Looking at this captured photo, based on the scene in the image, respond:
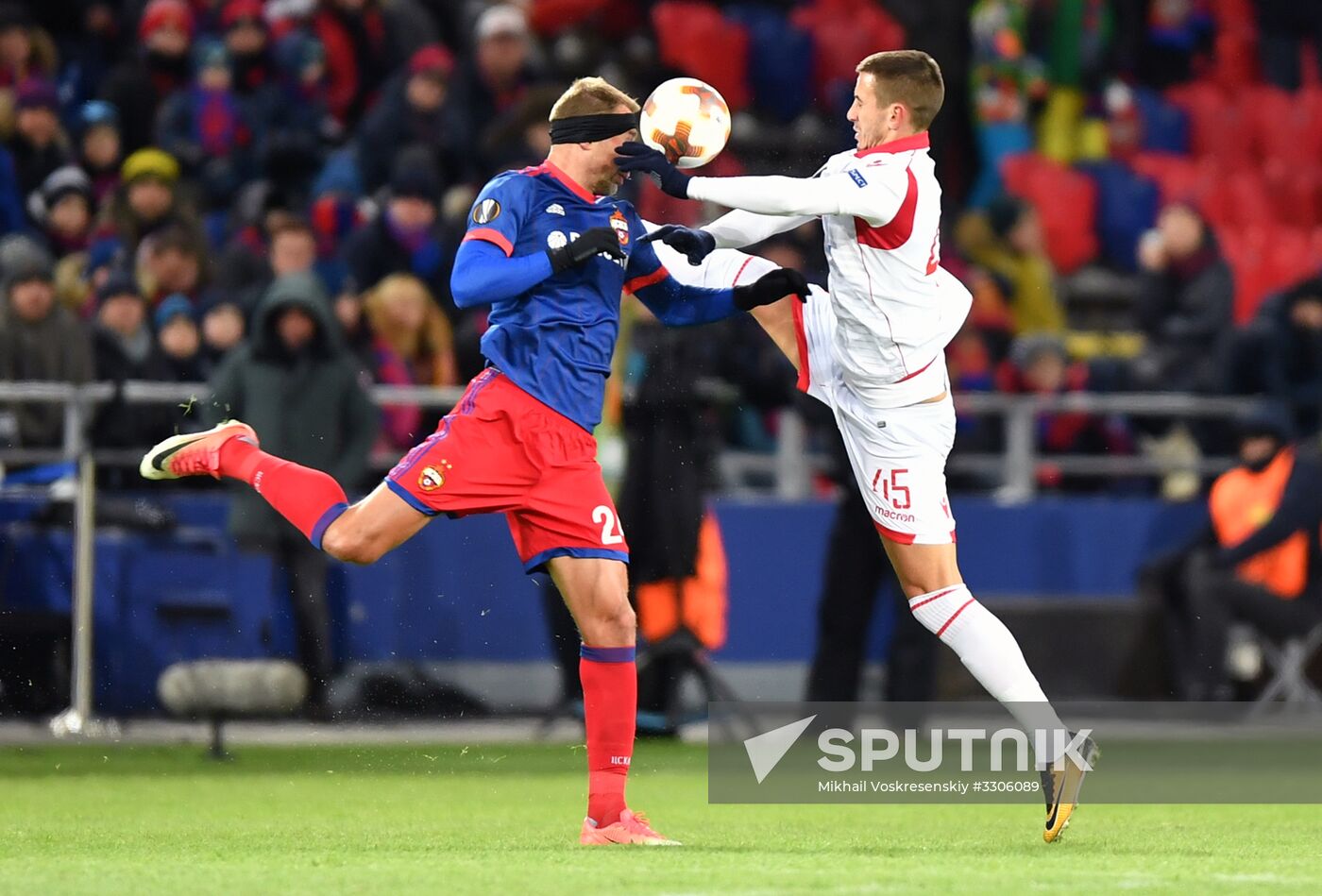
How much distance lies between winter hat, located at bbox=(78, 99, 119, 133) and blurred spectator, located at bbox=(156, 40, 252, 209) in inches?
11.2

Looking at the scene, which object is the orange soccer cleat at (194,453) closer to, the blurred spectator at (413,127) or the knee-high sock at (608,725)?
the knee-high sock at (608,725)

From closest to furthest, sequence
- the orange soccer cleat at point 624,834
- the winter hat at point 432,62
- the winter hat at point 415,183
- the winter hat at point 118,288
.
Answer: the orange soccer cleat at point 624,834 < the winter hat at point 118,288 < the winter hat at point 415,183 < the winter hat at point 432,62

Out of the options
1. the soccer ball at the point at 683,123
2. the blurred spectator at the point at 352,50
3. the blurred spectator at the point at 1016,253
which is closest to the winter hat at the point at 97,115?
the blurred spectator at the point at 352,50

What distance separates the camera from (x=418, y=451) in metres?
6.84

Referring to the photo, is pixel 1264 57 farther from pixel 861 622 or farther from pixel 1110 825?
pixel 1110 825

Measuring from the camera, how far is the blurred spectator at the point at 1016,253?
47.1ft

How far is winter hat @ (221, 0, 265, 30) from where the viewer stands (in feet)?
46.8

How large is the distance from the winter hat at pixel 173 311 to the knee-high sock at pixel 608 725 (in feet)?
17.2

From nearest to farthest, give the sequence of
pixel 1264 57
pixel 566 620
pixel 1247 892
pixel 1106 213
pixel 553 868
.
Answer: pixel 1247 892 → pixel 553 868 → pixel 566 620 → pixel 1106 213 → pixel 1264 57

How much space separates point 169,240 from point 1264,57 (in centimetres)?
1068

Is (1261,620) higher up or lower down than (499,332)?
lower down

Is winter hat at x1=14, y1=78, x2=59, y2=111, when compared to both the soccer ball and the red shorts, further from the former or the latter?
the red shorts

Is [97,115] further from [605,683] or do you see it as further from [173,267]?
[605,683]

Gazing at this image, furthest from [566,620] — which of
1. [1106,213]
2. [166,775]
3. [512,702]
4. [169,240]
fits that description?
[1106,213]
